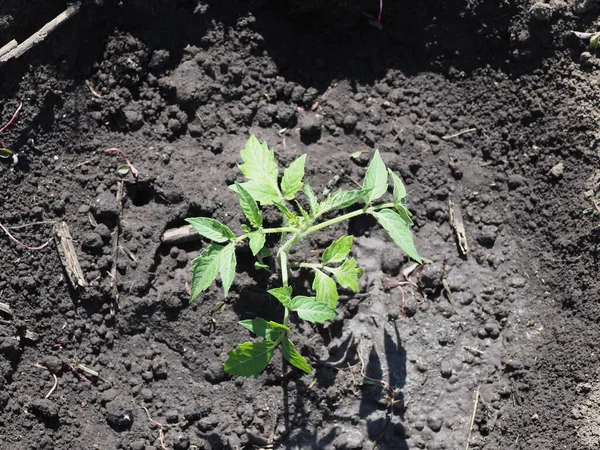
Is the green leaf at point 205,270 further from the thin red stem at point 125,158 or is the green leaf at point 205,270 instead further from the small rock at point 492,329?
the small rock at point 492,329

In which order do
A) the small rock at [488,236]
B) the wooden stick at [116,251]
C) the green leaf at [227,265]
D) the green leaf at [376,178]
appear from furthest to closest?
the small rock at [488,236] → the wooden stick at [116,251] → the green leaf at [376,178] → the green leaf at [227,265]

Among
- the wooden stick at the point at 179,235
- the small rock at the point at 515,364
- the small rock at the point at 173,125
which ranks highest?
the small rock at the point at 173,125

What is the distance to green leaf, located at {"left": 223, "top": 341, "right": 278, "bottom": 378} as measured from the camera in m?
2.85

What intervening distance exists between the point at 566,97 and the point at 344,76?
1.18 meters

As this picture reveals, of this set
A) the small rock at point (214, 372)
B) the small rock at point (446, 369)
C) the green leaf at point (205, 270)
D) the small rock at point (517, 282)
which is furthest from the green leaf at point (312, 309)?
the small rock at point (517, 282)

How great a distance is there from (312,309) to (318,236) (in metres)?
0.63

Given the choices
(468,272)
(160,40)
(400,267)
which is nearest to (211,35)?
(160,40)

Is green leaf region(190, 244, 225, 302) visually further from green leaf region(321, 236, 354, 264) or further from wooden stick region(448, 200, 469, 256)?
wooden stick region(448, 200, 469, 256)

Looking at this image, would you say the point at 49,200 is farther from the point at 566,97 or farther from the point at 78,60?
the point at 566,97

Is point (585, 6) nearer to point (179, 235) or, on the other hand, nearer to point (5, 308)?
point (179, 235)

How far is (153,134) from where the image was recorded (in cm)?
336

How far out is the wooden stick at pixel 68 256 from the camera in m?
3.10

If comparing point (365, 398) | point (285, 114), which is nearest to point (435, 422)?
point (365, 398)

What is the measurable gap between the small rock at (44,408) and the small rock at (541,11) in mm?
3092
